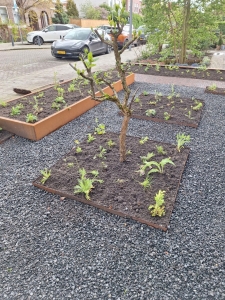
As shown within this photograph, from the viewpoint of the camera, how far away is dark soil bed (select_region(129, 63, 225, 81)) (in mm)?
7666

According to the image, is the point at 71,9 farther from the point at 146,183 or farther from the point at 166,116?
the point at 146,183

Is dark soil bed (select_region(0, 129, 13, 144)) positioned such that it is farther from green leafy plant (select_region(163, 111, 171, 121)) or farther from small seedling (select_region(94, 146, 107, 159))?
green leafy plant (select_region(163, 111, 171, 121))

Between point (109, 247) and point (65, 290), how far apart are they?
0.49 meters

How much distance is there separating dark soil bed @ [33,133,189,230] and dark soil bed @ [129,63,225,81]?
5304 mm

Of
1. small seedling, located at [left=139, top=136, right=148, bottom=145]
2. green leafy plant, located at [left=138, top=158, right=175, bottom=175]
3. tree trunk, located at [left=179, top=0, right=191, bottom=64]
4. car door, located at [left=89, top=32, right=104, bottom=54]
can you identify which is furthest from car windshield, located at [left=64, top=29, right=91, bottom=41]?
green leafy plant, located at [left=138, top=158, right=175, bottom=175]

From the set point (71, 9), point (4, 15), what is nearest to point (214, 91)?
point (4, 15)

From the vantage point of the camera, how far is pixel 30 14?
79.9 feet

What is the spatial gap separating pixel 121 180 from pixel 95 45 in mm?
11117

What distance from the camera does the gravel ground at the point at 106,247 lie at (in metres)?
1.69

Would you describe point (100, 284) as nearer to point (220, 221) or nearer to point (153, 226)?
point (153, 226)

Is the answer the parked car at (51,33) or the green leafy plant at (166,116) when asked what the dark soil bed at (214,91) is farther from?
the parked car at (51,33)

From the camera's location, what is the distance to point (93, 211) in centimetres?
236

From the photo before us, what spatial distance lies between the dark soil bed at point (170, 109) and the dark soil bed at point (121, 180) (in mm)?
1046

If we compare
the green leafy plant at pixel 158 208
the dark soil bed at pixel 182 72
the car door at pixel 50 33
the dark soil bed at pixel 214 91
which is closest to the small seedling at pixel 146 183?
the green leafy plant at pixel 158 208
